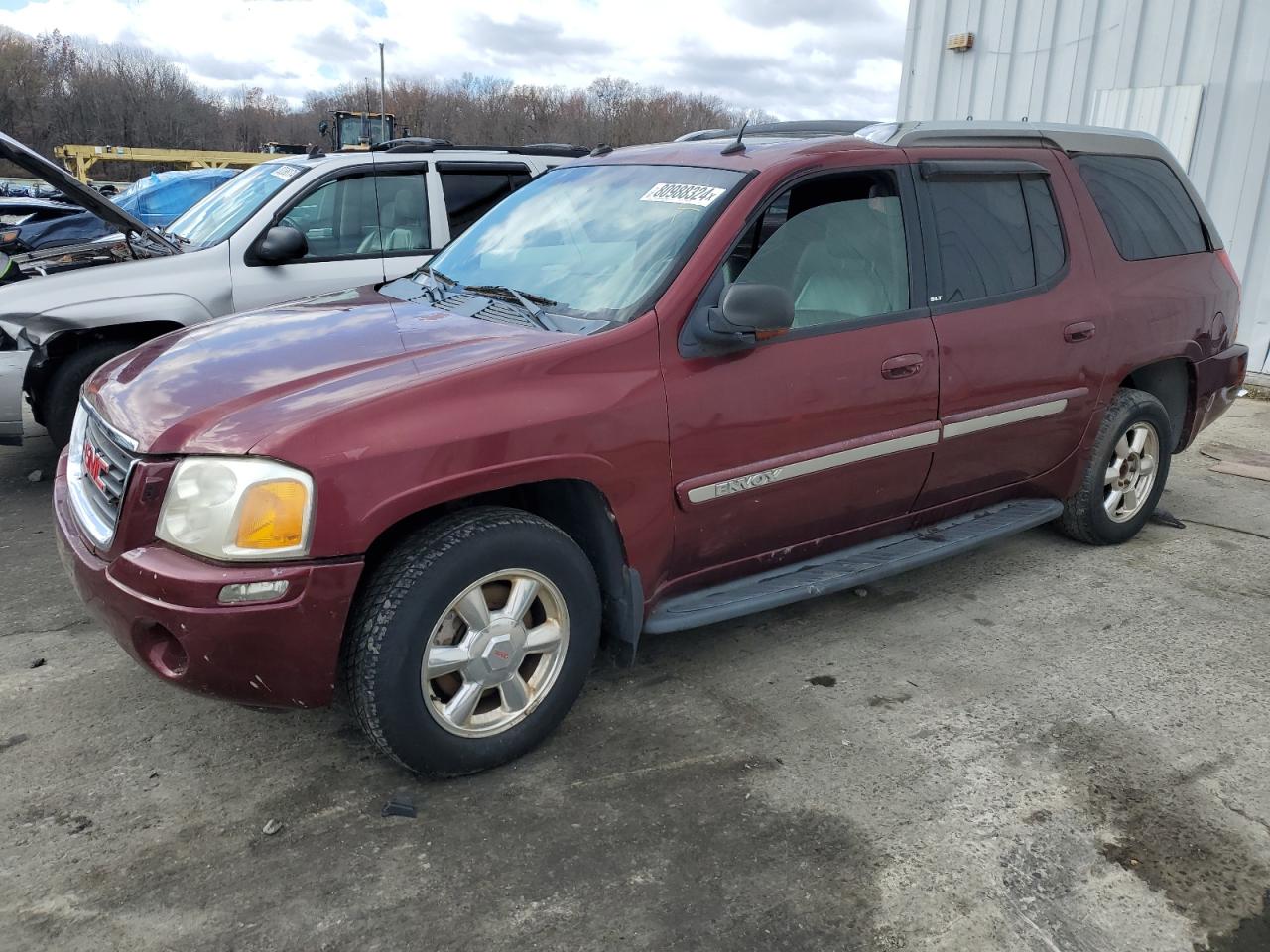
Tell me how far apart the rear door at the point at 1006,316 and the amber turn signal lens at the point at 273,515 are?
2.33 metres

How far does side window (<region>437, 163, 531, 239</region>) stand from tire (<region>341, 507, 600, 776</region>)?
4123mm

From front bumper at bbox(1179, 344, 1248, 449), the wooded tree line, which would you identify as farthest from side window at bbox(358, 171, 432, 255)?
the wooded tree line

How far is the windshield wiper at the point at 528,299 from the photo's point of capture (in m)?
3.14

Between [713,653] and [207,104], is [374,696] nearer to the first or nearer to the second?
[713,653]

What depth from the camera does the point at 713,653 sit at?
144 inches

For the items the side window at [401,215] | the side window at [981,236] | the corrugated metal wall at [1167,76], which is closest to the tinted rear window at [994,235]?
the side window at [981,236]

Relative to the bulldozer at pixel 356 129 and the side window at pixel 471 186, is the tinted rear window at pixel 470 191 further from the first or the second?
the bulldozer at pixel 356 129

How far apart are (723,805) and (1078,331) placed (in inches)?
101

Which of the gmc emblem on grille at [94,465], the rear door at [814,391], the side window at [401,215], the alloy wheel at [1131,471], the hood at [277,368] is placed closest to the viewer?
the hood at [277,368]

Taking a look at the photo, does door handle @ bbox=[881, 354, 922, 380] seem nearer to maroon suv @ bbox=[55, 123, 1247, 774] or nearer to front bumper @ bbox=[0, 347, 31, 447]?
maroon suv @ bbox=[55, 123, 1247, 774]

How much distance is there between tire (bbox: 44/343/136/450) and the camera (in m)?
5.14

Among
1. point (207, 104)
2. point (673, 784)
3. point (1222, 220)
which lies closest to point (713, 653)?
point (673, 784)

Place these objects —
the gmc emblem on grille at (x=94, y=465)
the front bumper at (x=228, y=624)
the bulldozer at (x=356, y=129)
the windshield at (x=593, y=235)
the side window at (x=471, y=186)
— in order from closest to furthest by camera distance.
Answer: the front bumper at (x=228, y=624), the gmc emblem on grille at (x=94, y=465), the windshield at (x=593, y=235), the side window at (x=471, y=186), the bulldozer at (x=356, y=129)

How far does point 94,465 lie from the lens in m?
2.89
